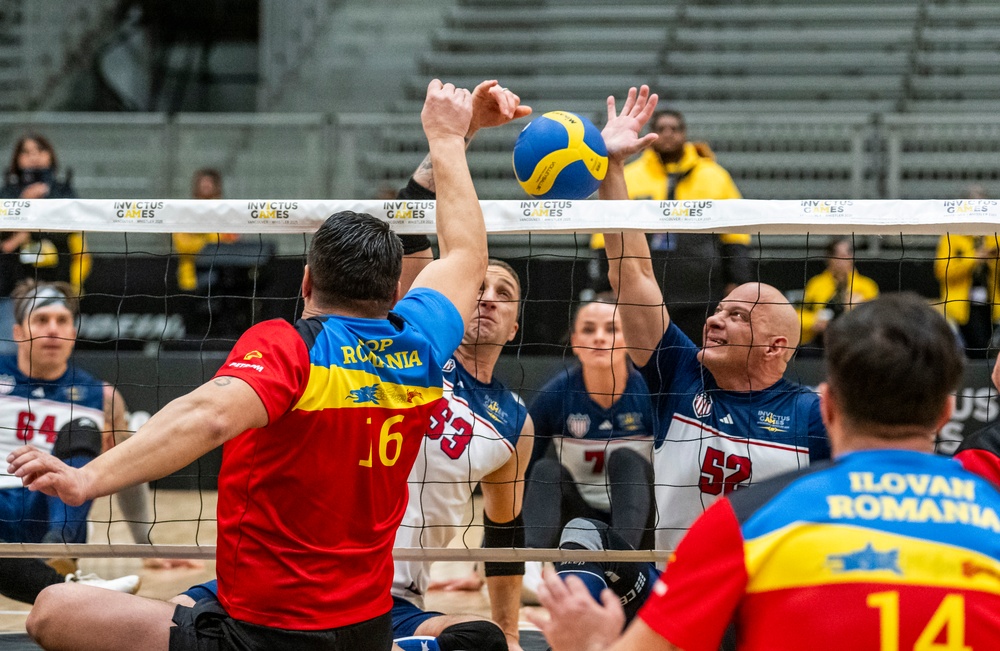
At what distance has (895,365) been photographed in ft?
5.84

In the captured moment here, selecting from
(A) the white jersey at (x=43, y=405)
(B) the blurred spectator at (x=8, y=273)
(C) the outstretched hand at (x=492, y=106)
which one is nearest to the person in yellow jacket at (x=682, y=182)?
(C) the outstretched hand at (x=492, y=106)

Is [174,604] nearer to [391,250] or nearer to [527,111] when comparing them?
[391,250]

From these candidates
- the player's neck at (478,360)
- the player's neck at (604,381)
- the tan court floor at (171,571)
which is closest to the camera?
the player's neck at (478,360)

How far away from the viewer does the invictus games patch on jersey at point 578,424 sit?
5.64 metres

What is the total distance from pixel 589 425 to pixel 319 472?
3.16m

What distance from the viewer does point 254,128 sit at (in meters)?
10.7

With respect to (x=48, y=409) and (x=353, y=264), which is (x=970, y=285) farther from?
(x=353, y=264)

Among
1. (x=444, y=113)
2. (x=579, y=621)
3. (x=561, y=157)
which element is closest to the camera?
(x=579, y=621)

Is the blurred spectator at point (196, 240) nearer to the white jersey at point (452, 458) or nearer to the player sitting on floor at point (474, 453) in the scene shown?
the player sitting on floor at point (474, 453)

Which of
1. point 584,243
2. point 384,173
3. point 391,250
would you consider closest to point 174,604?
point 391,250

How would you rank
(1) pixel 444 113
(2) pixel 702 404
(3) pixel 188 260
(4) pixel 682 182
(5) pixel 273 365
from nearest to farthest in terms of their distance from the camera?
(5) pixel 273 365, (1) pixel 444 113, (2) pixel 702 404, (4) pixel 682 182, (3) pixel 188 260

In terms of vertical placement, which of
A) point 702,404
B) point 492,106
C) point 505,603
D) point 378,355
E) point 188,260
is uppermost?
point 188,260

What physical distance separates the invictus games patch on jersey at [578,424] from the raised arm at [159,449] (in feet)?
11.0

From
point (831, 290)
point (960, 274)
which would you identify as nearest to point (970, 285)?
point (960, 274)
